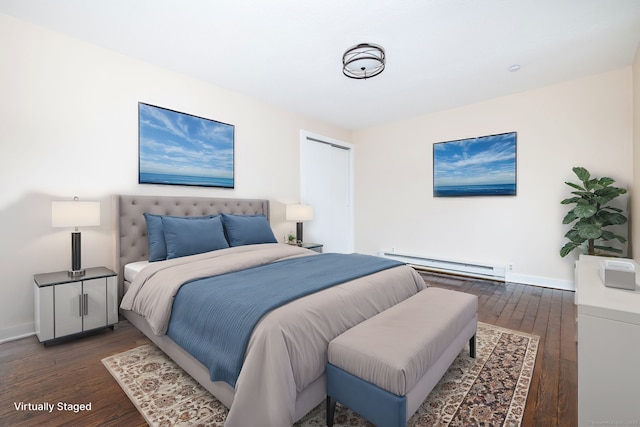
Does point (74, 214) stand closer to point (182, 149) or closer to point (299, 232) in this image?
point (182, 149)

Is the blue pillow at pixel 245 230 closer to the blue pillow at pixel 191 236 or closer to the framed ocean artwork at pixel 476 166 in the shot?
the blue pillow at pixel 191 236

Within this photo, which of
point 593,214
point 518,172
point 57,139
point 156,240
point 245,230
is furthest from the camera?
point 518,172

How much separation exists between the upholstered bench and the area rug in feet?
0.55

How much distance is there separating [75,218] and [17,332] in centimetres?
108

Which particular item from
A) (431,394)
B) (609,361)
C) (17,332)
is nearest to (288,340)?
(431,394)

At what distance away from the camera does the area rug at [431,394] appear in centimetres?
146

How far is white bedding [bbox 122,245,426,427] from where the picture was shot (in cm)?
121

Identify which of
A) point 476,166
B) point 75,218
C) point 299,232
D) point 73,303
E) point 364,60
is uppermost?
point 364,60

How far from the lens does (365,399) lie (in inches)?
49.9

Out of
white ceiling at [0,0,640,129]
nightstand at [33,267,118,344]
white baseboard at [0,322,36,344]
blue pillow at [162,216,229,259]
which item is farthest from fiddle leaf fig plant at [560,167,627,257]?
white baseboard at [0,322,36,344]

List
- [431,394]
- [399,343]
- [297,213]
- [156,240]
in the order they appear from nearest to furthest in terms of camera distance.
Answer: [399,343] < [431,394] < [156,240] < [297,213]

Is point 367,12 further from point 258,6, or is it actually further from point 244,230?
point 244,230

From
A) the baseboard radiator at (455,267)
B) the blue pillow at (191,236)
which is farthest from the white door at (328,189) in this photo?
the blue pillow at (191,236)

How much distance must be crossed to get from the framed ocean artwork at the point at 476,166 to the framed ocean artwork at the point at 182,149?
3.34 meters
